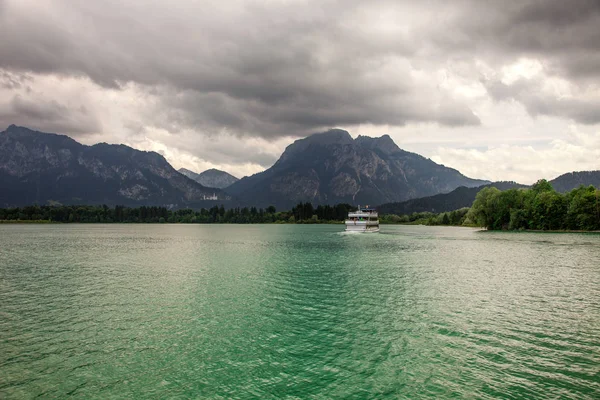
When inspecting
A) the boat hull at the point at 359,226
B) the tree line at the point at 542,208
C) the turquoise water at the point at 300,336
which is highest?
the tree line at the point at 542,208

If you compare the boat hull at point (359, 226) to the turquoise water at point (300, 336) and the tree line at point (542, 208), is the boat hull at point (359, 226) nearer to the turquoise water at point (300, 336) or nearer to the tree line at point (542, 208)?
the tree line at point (542, 208)

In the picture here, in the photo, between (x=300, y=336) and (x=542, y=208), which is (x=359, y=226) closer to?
(x=542, y=208)

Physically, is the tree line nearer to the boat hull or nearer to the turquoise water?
the boat hull

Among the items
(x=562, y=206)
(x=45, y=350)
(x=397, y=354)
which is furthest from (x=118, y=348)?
(x=562, y=206)

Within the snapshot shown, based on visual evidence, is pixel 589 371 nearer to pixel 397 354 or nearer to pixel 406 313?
pixel 397 354

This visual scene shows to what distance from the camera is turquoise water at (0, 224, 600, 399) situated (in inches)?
733

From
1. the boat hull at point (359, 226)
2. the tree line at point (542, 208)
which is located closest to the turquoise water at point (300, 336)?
the tree line at point (542, 208)

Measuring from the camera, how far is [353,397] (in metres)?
17.3

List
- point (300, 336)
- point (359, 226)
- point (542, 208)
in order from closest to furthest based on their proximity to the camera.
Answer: point (300, 336) < point (542, 208) < point (359, 226)

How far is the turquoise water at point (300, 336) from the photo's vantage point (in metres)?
18.6

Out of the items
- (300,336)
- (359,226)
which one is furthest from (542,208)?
(300,336)

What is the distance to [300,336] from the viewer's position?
26547 mm

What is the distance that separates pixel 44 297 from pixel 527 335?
4723 centimetres

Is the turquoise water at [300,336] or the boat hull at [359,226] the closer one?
the turquoise water at [300,336]
